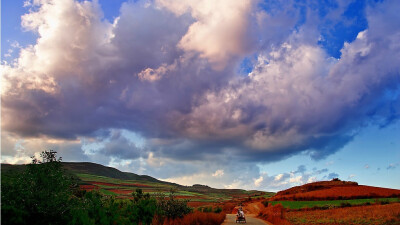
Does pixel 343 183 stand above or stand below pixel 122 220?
above

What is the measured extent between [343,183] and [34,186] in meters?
120

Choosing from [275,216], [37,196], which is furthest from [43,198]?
[275,216]

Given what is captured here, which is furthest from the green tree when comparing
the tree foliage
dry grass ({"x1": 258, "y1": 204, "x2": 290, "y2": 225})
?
dry grass ({"x1": 258, "y1": 204, "x2": 290, "y2": 225})

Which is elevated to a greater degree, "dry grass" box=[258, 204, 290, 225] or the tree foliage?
the tree foliage

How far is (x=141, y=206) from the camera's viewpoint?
19.1m

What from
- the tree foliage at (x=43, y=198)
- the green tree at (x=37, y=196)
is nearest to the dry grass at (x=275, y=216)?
the tree foliage at (x=43, y=198)

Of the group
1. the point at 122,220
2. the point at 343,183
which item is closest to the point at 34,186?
the point at 122,220

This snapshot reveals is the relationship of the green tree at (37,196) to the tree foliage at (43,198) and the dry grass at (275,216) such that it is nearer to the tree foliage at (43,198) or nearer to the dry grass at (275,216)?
the tree foliage at (43,198)

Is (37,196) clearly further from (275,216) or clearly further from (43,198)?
(275,216)

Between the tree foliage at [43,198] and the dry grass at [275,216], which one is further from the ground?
the tree foliage at [43,198]

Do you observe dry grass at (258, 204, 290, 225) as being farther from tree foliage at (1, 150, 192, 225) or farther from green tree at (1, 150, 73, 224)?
green tree at (1, 150, 73, 224)

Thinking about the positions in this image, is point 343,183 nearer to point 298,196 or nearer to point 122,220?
point 298,196

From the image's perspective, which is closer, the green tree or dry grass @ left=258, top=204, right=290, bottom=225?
the green tree

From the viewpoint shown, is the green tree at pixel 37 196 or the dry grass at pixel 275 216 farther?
the dry grass at pixel 275 216
